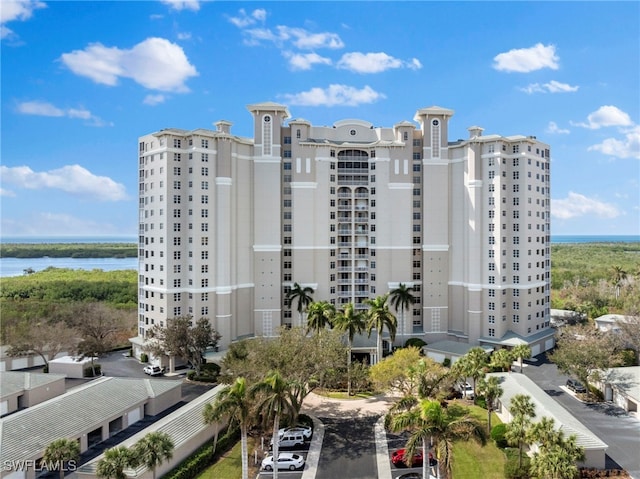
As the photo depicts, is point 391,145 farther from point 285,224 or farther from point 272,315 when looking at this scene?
point 272,315

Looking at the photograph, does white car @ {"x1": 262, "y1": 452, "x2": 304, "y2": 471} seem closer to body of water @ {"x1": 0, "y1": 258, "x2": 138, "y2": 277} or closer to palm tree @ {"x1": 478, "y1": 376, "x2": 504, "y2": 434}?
palm tree @ {"x1": 478, "y1": 376, "x2": 504, "y2": 434}

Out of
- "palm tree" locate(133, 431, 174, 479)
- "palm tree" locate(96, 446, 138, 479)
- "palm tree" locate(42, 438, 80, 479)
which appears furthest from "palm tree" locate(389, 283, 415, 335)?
"palm tree" locate(42, 438, 80, 479)

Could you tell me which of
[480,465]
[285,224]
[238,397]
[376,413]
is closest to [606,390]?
[480,465]

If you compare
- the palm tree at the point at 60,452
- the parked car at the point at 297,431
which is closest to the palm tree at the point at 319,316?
the parked car at the point at 297,431

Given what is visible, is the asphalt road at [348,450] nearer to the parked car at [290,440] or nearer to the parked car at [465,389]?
the parked car at [290,440]

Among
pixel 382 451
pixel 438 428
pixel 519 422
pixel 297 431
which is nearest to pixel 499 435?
pixel 519 422

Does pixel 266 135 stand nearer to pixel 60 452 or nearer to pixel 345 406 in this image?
pixel 345 406
